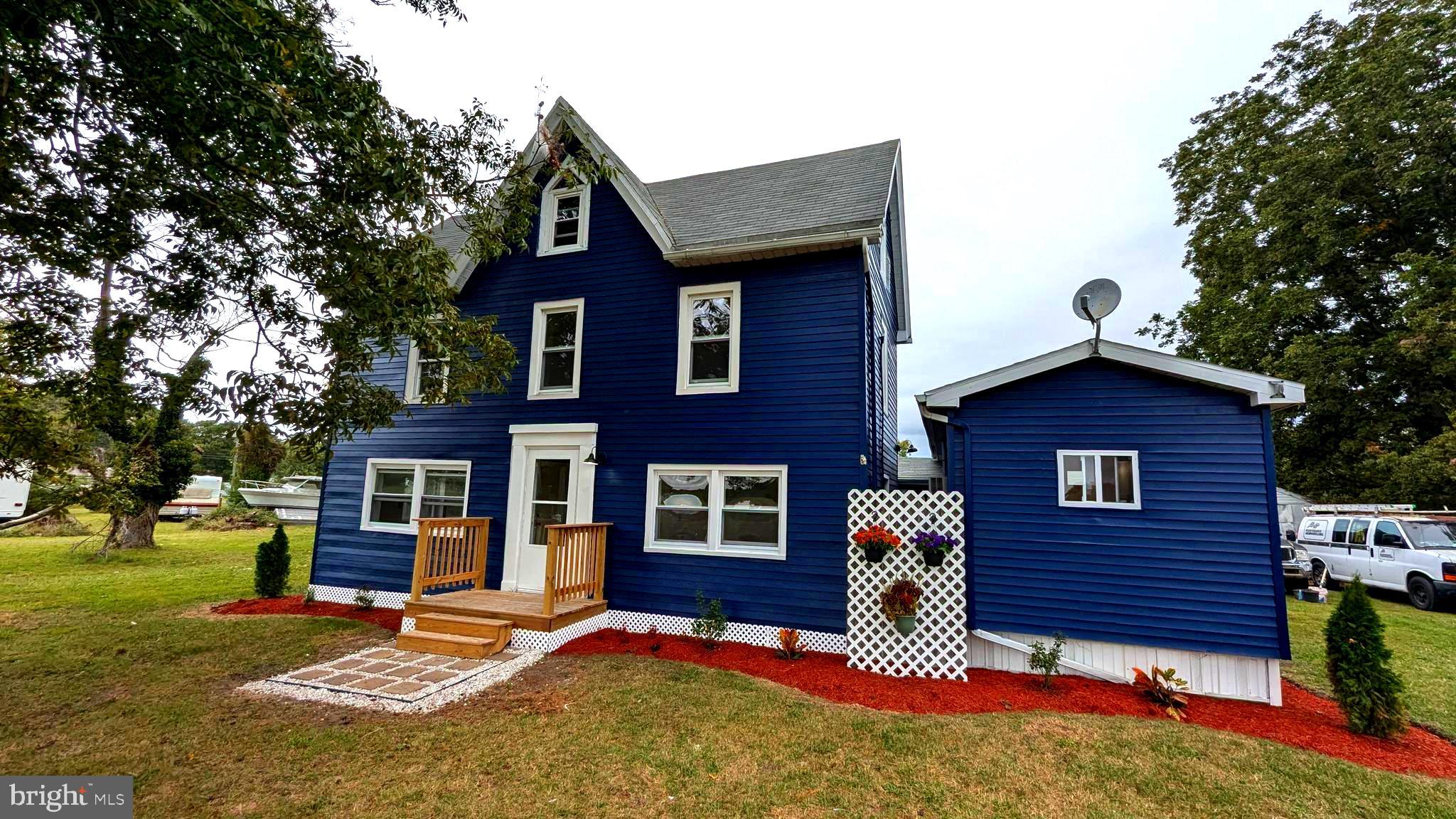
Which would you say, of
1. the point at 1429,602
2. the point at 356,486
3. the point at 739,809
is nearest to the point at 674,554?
the point at 739,809

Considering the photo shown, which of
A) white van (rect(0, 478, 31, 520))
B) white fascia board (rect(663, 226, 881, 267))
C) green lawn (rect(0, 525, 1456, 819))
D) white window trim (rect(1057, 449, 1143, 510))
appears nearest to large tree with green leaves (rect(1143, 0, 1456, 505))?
white window trim (rect(1057, 449, 1143, 510))

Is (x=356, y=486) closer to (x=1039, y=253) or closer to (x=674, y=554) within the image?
(x=674, y=554)

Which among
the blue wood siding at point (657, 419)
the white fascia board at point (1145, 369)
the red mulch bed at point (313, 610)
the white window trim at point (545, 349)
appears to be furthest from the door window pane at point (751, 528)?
the red mulch bed at point (313, 610)

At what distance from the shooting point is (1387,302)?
1536 cm

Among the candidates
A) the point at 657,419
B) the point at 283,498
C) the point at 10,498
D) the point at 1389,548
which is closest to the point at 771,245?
the point at 657,419

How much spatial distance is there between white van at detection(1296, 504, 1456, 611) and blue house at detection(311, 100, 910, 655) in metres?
11.3

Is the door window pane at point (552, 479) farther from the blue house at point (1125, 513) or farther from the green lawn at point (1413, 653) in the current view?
the green lawn at point (1413, 653)

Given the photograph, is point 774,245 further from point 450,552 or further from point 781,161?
point 450,552

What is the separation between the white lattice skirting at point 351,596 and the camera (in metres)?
8.90

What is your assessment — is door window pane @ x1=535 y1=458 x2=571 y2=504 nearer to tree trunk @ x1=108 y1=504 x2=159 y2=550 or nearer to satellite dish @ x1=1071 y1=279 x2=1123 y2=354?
satellite dish @ x1=1071 y1=279 x2=1123 y2=354

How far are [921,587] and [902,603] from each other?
1.13ft

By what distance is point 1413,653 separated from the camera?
303 inches

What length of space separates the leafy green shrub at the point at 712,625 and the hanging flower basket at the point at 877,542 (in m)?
2.09

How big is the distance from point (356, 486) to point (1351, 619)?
1294 cm
